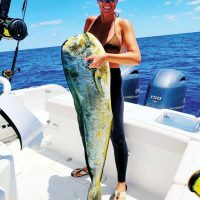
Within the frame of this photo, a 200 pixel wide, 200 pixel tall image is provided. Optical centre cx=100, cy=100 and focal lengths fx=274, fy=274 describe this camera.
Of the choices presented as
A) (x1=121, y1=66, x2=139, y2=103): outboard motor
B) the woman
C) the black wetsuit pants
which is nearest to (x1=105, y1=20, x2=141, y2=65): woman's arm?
the woman

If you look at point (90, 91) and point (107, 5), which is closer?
point (90, 91)

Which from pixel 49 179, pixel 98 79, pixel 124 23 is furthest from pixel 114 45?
pixel 49 179

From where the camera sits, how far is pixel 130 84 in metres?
4.56

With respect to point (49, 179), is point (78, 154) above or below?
above

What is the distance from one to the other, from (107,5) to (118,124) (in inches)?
40.2

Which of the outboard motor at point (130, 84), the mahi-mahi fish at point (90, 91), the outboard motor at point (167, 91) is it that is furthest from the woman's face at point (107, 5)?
the outboard motor at point (130, 84)

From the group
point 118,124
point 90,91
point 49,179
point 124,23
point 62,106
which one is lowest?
point 49,179

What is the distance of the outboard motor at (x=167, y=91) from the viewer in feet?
13.3

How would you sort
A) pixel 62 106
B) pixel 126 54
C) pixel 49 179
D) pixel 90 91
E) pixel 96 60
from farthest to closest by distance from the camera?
pixel 62 106
pixel 49 179
pixel 126 54
pixel 90 91
pixel 96 60

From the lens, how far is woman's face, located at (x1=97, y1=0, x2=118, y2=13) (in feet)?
6.24

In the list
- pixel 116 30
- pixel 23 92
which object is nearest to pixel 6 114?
pixel 116 30

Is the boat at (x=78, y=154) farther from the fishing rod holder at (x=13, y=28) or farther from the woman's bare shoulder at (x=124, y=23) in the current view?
the woman's bare shoulder at (x=124, y=23)

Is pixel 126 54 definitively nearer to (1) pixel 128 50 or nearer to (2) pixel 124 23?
(1) pixel 128 50

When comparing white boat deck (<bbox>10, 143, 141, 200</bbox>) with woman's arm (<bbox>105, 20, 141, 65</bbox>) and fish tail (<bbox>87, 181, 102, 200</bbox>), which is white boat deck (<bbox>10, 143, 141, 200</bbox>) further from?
woman's arm (<bbox>105, 20, 141, 65</bbox>)
